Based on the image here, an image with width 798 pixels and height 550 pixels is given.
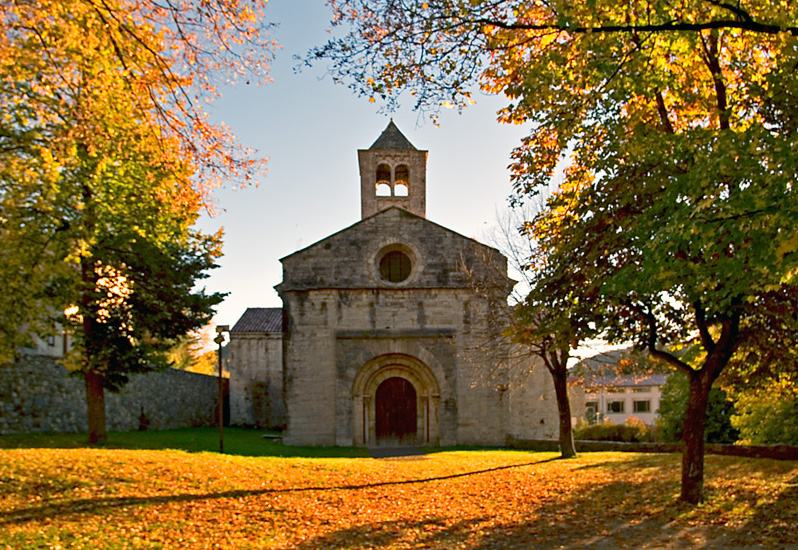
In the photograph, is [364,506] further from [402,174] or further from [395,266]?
[402,174]

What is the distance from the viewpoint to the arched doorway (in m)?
23.7

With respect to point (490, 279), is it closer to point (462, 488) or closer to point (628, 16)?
point (462, 488)

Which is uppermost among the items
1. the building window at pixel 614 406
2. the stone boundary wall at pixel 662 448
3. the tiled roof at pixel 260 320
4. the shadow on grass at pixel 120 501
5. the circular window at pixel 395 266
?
the circular window at pixel 395 266

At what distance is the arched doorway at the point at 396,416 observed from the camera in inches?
933

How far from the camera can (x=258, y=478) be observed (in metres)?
12.7

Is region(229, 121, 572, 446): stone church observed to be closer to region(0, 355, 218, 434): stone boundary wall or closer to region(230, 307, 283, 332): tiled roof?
region(0, 355, 218, 434): stone boundary wall

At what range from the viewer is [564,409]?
18578 mm

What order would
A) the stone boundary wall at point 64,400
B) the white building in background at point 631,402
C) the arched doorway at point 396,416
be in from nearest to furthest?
the stone boundary wall at point 64,400 < the arched doorway at point 396,416 < the white building in background at point 631,402

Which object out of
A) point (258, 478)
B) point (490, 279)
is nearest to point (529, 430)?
point (490, 279)

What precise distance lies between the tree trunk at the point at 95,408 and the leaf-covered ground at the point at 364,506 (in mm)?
2985

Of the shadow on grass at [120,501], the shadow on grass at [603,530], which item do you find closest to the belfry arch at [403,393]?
the shadow on grass at [120,501]

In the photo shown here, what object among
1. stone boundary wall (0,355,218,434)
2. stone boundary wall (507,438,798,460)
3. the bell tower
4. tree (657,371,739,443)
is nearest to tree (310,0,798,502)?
stone boundary wall (507,438,798,460)

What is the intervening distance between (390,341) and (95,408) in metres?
10.1

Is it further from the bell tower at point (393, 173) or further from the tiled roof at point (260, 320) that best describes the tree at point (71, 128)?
the tiled roof at point (260, 320)
